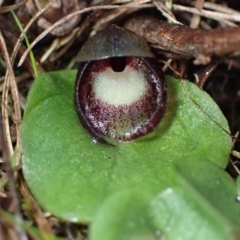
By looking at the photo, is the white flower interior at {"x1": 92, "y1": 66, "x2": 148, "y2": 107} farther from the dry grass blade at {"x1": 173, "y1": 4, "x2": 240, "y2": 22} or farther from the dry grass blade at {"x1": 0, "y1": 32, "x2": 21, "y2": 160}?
the dry grass blade at {"x1": 173, "y1": 4, "x2": 240, "y2": 22}

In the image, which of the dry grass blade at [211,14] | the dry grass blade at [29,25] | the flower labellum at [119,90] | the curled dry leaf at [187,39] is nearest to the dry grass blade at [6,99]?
the dry grass blade at [29,25]

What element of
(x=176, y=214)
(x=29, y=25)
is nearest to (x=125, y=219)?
(x=176, y=214)

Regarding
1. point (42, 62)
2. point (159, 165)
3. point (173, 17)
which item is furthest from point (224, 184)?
point (42, 62)

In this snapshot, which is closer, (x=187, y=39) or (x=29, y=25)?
(x=187, y=39)

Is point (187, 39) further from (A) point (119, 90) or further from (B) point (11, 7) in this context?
(B) point (11, 7)

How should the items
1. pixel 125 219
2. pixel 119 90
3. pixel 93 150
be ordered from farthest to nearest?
1. pixel 119 90
2. pixel 93 150
3. pixel 125 219

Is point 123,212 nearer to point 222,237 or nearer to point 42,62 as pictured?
point 222,237
